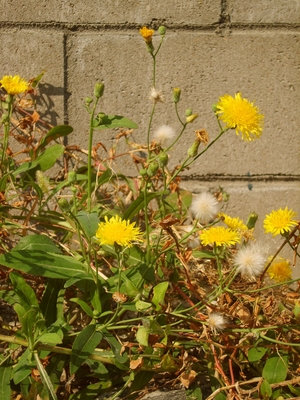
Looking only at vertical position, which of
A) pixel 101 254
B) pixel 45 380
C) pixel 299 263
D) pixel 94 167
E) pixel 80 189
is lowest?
pixel 45 380

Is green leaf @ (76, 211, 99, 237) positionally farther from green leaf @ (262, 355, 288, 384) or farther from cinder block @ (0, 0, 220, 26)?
cinder block @ (0, 0, 220, 26)

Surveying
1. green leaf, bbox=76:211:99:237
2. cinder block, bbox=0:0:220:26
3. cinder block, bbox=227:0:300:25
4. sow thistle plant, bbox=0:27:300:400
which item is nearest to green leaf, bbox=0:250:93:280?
sow thistle plant, bbox=0:27:300:400

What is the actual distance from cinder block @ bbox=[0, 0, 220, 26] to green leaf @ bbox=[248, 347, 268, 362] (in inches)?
42.3

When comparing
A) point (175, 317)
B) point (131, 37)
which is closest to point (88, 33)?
point (131, 37)

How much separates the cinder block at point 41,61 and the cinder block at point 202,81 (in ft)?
0.13

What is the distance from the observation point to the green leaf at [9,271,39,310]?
144 centimetres

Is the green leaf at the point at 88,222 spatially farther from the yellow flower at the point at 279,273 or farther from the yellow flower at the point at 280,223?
the yellow flower at the point at 279,273

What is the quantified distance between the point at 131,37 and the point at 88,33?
5.5 inches

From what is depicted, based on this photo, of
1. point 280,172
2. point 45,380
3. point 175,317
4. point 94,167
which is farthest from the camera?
point 280,172

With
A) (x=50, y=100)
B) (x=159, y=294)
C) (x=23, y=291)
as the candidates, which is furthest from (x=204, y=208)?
(x=50, y=100)

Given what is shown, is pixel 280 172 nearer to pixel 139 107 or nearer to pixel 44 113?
pixel 139 107

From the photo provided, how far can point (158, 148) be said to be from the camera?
1.74 metres

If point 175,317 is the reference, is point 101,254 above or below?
above

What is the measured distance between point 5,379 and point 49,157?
0.60 m
